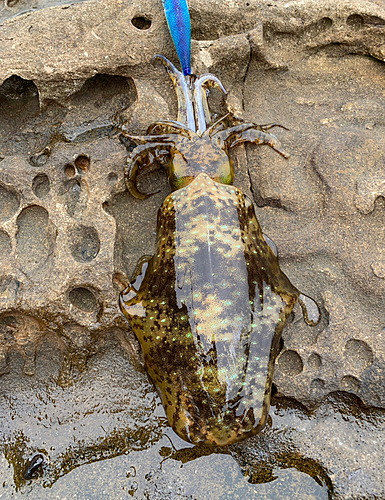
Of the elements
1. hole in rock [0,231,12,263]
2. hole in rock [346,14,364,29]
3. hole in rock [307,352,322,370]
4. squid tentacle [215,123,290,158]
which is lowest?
hole in rock [307,352,322,370]

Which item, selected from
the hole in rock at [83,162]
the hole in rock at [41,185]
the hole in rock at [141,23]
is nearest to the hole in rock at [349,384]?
the hole in rock at [83,162]

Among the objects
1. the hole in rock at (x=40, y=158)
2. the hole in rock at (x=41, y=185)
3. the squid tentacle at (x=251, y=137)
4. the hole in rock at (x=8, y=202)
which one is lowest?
the hole in rock at (x=8, y=202)

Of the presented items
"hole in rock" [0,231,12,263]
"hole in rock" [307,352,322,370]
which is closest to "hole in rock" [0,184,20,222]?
"hole in rock" [0,231,12,263]

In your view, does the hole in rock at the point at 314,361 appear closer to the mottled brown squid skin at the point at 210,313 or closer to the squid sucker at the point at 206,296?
the squid sucker at the point at 206,296

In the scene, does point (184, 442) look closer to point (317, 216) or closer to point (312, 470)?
point (312, 470)

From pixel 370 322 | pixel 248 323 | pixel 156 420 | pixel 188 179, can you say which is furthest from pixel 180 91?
pixel 156 420

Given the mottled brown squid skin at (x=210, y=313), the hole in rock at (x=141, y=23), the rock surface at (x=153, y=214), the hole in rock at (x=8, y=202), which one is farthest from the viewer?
the hole in rock at (x=141, y=23)

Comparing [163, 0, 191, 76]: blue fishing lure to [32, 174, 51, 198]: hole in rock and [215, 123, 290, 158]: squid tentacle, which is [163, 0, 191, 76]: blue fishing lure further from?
[32, 174, 51, 198]: hole in rock
